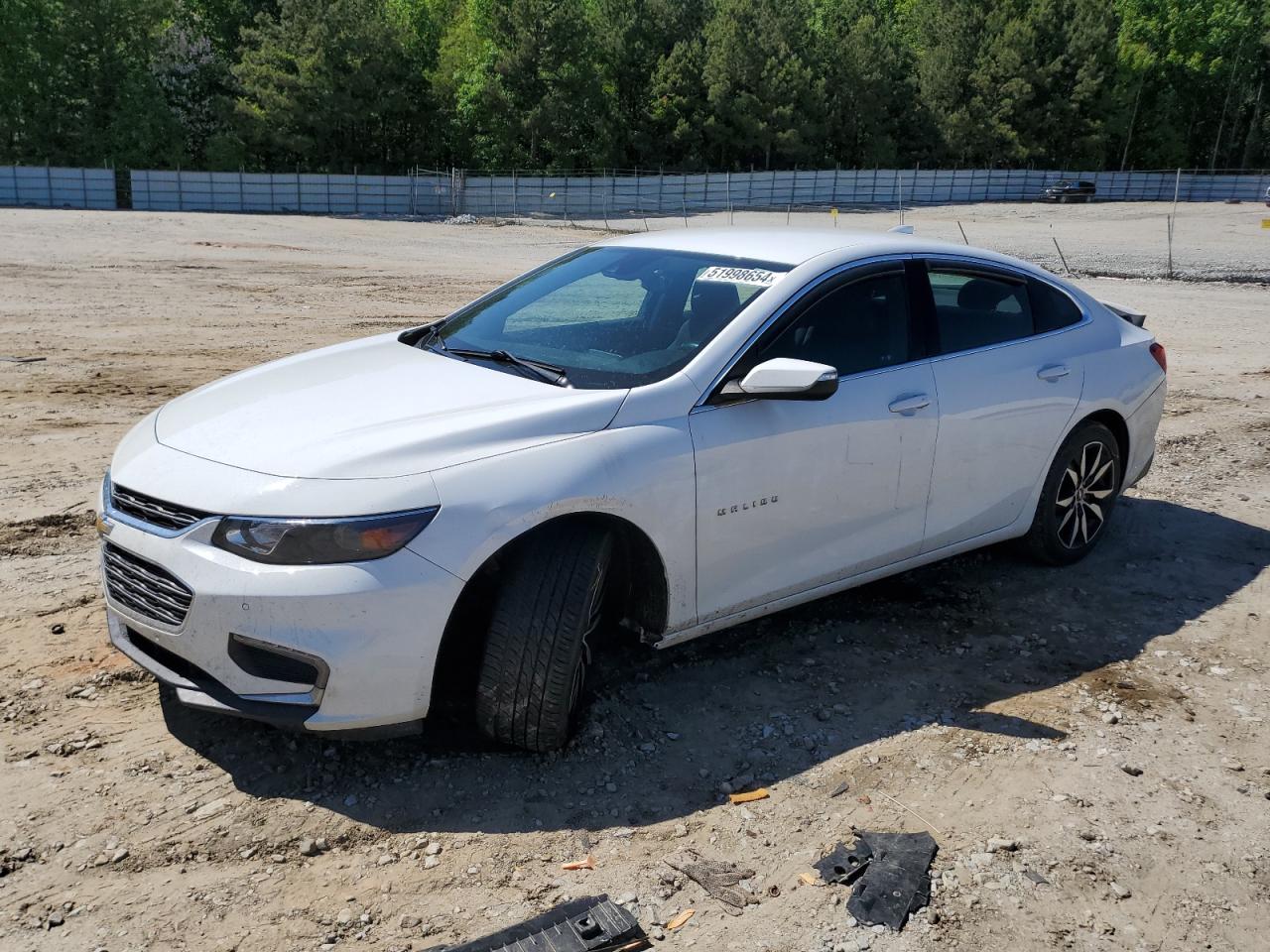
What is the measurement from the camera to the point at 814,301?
4371 millimetres

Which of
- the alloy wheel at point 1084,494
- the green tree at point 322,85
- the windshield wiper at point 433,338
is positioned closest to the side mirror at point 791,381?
the windshield wiper at point 433,338

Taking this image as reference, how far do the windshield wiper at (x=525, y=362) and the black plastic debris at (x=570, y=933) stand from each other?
1.78 metres

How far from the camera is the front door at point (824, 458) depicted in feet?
13.0

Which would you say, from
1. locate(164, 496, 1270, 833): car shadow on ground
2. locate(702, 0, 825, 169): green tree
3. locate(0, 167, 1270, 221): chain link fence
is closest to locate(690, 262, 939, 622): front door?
locate(164, 496, 1270, 833): car shadow on ground

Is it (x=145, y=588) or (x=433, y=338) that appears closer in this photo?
(x=145, y=588)

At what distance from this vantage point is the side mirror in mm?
3826

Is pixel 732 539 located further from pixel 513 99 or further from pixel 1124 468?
pixel 513 99

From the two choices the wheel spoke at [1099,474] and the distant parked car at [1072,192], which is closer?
the wheel spoke at [1099,474]

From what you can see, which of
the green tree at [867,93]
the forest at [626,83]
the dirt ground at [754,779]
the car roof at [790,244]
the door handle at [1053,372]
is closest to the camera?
the dirt ground at [754,779]

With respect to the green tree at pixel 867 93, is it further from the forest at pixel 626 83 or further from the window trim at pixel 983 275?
the window trim at pixel 983 275

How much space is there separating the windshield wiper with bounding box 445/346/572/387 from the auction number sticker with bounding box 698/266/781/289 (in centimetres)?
82

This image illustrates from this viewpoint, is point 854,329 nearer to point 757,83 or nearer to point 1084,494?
point 1084,494

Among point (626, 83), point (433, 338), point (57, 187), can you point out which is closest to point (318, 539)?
point (433, 338)

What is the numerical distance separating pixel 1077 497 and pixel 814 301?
2.14 m
